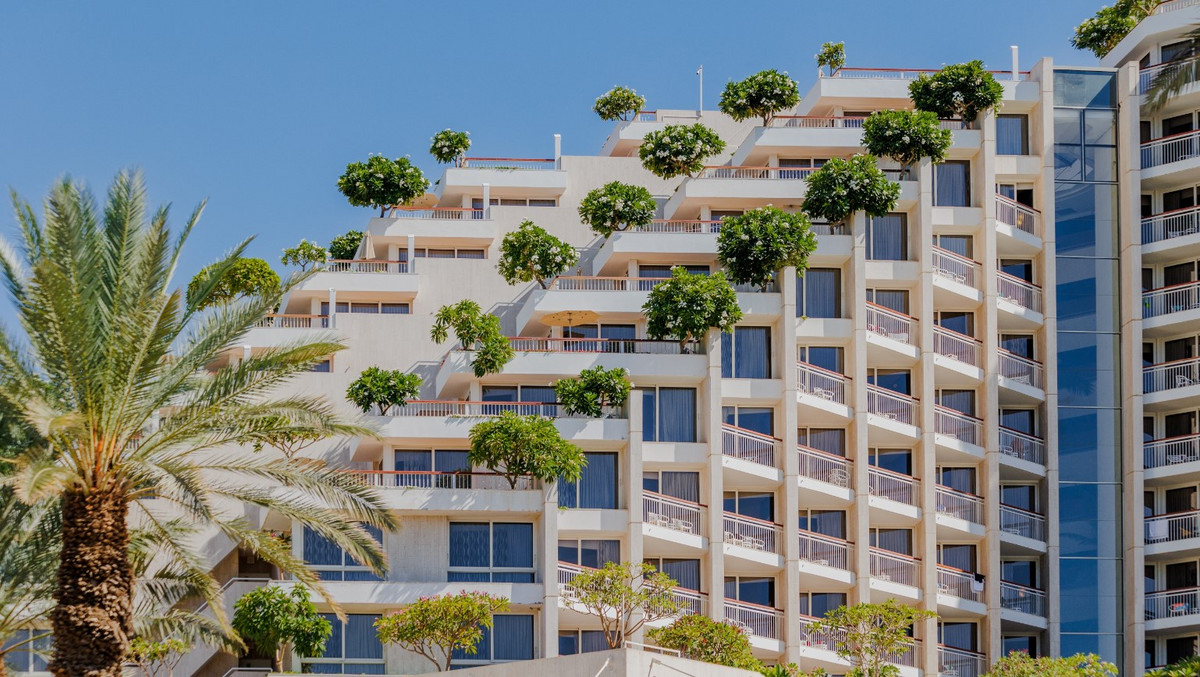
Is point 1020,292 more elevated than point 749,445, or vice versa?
point 1020,292

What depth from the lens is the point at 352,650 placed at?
6075 centimetres

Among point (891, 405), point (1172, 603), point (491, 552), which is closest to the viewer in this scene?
point (491, 552)

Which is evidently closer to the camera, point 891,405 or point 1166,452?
point 891,405

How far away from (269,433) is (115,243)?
4.40 meters

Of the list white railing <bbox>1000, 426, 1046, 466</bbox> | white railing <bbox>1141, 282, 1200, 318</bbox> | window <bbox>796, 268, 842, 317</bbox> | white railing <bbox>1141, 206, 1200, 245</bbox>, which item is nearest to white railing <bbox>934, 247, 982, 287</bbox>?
window <bbox>796, 268, 842, 317</bbox>

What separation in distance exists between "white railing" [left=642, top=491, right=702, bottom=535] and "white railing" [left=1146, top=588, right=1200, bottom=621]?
14.7m

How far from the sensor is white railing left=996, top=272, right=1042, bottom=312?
69.8m

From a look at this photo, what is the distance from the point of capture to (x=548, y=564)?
60.9 metres

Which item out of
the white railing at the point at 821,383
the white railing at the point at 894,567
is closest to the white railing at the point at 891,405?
the white railing at the point at 821,383

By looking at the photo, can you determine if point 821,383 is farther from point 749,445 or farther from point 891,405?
point 749,445

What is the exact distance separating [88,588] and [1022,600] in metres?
36.9

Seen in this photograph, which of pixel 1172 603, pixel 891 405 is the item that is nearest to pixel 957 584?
pixel 891 405

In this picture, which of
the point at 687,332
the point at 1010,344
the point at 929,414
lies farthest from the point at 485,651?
the point at 1010,344

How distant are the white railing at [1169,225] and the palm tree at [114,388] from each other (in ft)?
122
